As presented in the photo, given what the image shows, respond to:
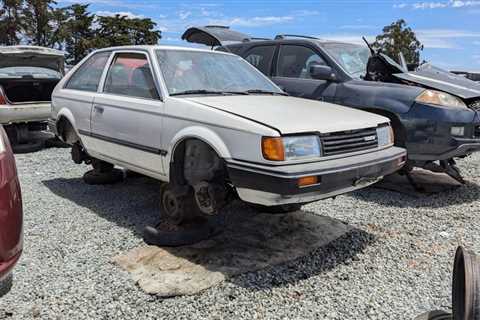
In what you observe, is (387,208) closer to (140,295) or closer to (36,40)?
(140,295)

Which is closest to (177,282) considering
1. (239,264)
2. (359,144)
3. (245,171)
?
(239,264)

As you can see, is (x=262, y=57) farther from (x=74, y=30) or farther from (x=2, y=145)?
(x=74, y=30)

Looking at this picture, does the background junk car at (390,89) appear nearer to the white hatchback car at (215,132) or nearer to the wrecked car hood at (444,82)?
the wrecked car hood at (444,82)

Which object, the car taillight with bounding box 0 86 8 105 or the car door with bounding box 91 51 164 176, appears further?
the car taillight with bounding box 0 86 8 105

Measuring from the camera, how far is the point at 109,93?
4609 millimetres

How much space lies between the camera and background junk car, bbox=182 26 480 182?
495 centimetres

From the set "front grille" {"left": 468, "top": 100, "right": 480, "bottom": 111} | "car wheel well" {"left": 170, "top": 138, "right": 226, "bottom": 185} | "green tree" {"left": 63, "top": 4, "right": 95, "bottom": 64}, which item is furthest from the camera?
"green tree" {"left": 63, "top": 4, "right": 95, "bottom": 64}

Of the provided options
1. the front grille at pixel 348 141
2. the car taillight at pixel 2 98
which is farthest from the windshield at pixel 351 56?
the car taillight at pixel 2 98

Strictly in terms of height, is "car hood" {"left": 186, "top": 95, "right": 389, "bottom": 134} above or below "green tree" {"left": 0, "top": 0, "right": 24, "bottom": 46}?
below

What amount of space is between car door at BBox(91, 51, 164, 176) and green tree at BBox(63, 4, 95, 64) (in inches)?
823

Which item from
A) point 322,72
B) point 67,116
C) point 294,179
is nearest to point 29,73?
point 67,116

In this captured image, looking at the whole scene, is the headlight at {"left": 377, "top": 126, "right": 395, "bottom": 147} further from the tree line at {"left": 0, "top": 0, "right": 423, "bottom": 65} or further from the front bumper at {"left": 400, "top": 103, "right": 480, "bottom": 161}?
the tree line at {"left": 0, "top": 0, "right": 423, "bottom": 65}

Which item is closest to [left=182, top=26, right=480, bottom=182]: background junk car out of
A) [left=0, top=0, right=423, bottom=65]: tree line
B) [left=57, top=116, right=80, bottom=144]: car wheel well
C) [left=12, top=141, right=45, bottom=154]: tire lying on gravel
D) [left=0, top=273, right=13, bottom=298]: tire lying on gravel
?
[left=57, top=116, right=80, bottom=144]: car wheel well

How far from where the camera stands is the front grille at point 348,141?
3.32 metres
